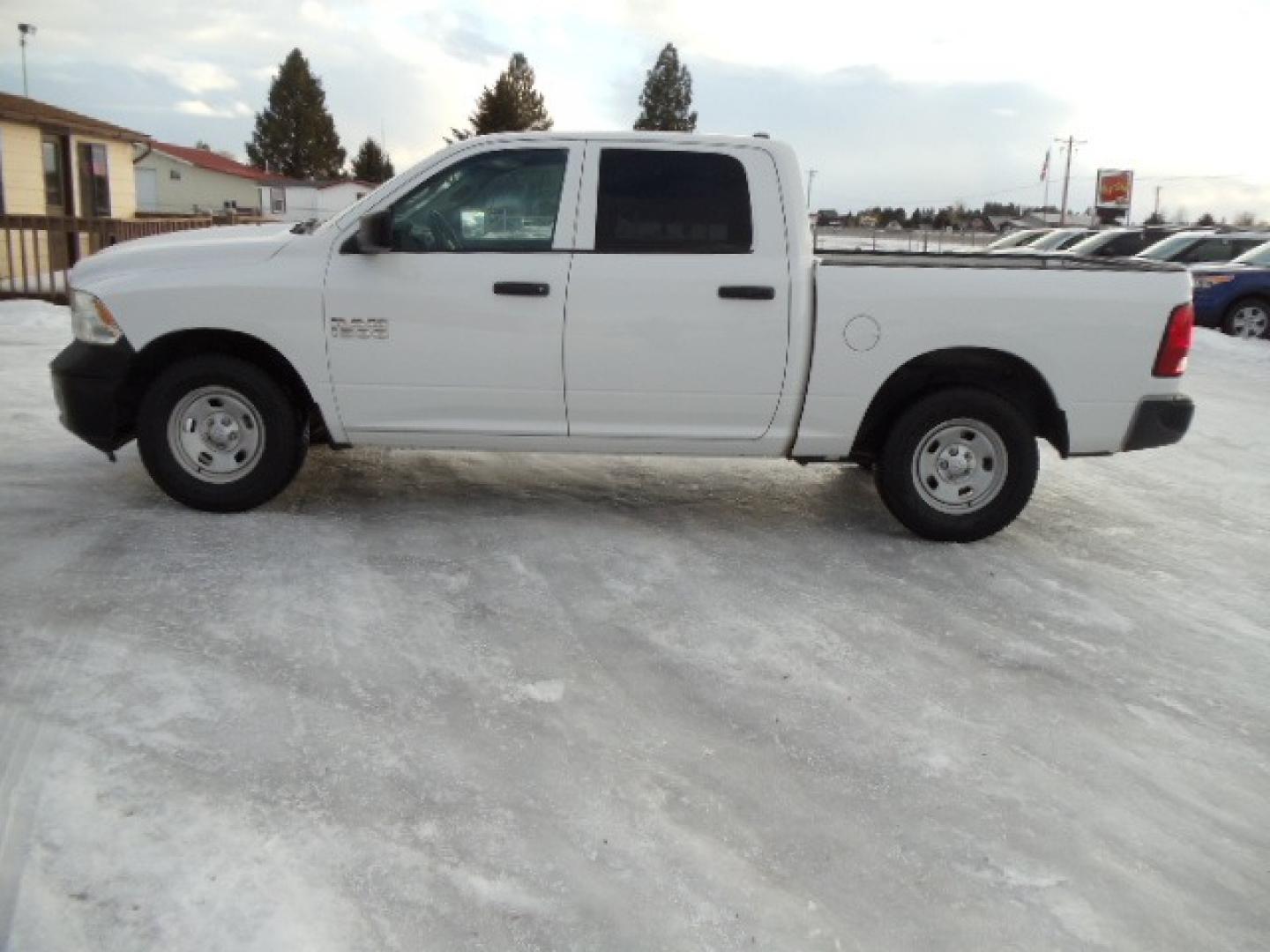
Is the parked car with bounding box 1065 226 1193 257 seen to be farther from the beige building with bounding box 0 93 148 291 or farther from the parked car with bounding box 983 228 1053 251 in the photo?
the beige building with bounding box 0 93 148 291

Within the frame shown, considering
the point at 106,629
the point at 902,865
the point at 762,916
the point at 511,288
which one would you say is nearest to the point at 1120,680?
the point at 902,865

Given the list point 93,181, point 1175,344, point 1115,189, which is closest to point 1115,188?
point 1115,189

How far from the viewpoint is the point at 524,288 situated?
5.30 metres

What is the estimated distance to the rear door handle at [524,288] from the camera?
530cm

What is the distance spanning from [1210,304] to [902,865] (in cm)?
1561

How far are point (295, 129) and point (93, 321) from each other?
79218 millimetres

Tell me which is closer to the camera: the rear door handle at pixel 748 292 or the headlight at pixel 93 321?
the rear door handle at pixel 748 292

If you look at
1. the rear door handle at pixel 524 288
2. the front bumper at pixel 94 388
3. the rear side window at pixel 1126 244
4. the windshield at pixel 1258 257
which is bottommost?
the front bumper at pixel 94 388

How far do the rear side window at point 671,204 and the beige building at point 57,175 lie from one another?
12.3 meters

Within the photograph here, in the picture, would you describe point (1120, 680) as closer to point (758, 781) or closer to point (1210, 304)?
point (758, 781)

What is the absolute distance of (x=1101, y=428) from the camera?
543 cm

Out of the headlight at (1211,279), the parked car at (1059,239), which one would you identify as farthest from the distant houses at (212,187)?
the headlight at (1211,279)

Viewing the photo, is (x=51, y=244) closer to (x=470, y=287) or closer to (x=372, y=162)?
(x=470, y=287)

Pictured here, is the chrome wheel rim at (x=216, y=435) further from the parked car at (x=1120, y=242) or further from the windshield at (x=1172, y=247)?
the parked car at (x=1120, y=242)
